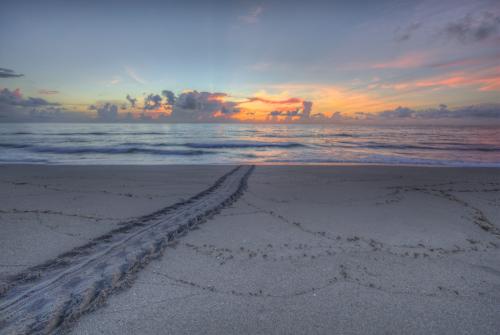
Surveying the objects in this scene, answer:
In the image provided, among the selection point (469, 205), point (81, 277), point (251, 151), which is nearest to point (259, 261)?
point (81, 277)

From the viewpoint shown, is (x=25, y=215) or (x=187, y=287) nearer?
(x=187, y=287)

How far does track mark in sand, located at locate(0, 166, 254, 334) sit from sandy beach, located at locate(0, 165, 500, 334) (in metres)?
0.02

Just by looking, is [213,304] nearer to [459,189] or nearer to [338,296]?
[338,296]

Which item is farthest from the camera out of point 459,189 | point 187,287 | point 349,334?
point 459,189

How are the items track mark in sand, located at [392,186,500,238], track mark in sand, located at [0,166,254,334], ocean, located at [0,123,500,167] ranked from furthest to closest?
ocean, located at [0,123,500,167] → track mark in sand, located at [392,186,500,238] → track mark in sand, located at [0,166,254,334]

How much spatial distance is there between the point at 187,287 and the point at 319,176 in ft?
24.8

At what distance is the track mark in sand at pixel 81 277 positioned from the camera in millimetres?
2338

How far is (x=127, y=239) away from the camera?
13.1 feet

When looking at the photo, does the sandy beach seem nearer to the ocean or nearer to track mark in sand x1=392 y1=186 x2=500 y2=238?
track mark in sand x1=392 y1=186 x2=500 y2=238

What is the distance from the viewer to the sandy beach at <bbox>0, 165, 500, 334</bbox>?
7.98ft

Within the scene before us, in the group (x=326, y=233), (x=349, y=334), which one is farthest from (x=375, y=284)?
(x=326, y=233)

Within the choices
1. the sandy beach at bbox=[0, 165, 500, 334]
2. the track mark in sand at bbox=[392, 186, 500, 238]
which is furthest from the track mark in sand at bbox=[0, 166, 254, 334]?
the track mark in sand at bbox=[392, 186, 500, 238]

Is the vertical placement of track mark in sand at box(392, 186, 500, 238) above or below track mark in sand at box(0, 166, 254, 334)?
Result: above

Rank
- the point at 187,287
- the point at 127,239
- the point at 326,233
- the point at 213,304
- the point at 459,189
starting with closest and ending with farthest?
the point at 213,304 < the point at 187,287 < the point at 127,239 < the point at 326,233 < the point at 459,189
